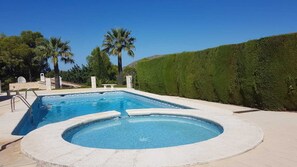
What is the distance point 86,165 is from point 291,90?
7.89 m

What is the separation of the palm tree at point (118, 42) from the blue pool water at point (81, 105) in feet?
35.2

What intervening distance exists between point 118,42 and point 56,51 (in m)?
7.56

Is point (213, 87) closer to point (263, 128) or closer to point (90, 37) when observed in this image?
point (263, 128)

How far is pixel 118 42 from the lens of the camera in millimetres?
33250

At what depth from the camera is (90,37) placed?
1443 inches

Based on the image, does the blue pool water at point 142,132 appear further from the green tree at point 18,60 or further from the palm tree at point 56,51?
the green tree at point 18,60

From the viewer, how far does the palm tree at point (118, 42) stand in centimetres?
3309

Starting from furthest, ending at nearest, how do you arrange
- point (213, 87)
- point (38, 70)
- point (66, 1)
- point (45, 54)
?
point (38, 70)
point (45, 54)
point (66, 1)
point (213, 87)

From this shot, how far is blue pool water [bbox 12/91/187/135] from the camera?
42.5ft

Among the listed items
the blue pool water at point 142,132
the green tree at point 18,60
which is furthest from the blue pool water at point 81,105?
the green tree at point 18,60

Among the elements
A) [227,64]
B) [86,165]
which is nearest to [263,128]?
[86,165]

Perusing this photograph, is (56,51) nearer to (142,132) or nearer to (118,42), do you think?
(118,42)

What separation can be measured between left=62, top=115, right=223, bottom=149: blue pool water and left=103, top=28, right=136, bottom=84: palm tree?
2331 centimetres

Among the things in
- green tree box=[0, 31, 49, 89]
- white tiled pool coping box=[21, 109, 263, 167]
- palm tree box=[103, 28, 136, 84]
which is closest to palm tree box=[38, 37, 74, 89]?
palm tree box=[103, 28, 136, 84]
